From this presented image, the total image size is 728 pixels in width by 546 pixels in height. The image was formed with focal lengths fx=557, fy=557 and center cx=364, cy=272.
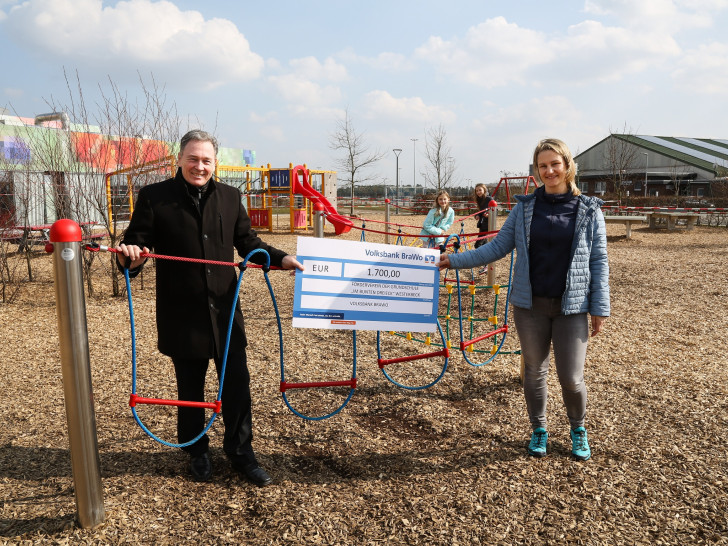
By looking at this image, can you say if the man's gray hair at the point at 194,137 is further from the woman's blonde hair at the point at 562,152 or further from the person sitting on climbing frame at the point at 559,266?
the woman's blonde hair at the point at 562,152

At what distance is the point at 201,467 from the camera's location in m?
2.94

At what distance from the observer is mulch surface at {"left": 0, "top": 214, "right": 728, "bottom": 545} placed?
2.53m

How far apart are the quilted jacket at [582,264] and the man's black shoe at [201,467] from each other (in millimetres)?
1876

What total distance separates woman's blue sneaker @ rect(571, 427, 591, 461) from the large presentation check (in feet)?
3.31

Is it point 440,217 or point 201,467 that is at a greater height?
point 440,217

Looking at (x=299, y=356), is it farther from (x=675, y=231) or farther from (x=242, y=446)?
(x=675, y=231)

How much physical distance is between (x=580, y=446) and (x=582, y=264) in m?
1.07

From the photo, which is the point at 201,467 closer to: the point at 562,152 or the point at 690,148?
the point at 562,152

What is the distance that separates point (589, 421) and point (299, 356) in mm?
2684

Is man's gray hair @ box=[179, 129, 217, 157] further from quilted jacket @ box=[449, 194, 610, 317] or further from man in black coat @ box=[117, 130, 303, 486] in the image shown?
quilted jacket @ box=[449, 194, 610, 317]

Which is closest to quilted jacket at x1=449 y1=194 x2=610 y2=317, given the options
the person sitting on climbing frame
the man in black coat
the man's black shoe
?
the person sitting on climbing frame

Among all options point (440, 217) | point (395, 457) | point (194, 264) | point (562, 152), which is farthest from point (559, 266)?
point (440, 217)

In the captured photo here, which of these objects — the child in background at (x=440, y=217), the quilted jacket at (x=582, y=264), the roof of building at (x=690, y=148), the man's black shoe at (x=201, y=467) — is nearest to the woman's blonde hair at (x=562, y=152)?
the quilted jacket at (x=582, y=264)

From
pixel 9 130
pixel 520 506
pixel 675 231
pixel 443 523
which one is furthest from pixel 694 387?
pixel 9 130
